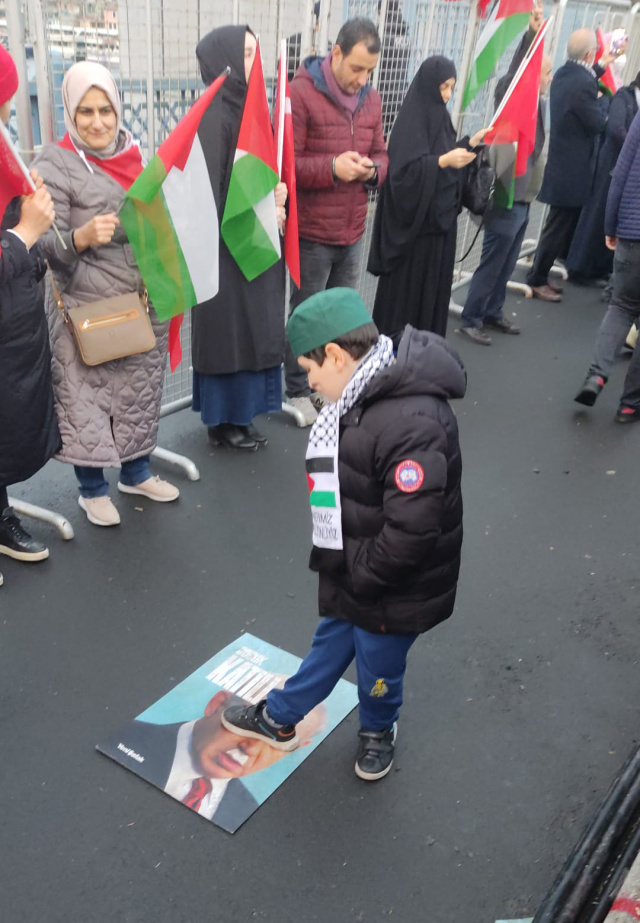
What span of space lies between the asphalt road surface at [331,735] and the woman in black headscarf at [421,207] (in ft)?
3.67

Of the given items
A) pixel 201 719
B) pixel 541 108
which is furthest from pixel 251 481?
pixel 541 108

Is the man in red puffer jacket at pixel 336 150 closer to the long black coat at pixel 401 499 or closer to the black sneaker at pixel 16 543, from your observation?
the black sneaker at pixel 16 543

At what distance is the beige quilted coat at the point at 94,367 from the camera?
3088 millimetres

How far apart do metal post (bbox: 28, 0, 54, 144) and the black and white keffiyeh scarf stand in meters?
2.07

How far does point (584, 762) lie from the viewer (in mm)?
2539

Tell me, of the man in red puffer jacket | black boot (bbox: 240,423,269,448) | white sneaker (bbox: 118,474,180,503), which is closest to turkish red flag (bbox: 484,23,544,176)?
the man in red puffer jacket

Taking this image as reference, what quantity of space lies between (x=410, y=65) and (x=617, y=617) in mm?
3953

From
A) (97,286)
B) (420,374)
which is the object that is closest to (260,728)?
(420,374)

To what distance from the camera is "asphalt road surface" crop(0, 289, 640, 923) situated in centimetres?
211

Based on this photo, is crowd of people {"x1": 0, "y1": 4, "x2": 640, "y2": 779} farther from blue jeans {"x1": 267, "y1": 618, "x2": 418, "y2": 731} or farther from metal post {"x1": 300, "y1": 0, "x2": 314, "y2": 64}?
metal post {"x1": 300, "y1": 0, "x2": 314, "y2": 64}

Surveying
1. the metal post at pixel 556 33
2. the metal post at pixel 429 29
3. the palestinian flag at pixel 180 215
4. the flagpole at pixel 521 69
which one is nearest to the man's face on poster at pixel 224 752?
the palestinian flag at pixel 180 215

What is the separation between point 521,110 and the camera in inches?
196

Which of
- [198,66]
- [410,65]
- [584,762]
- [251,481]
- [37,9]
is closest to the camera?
[584,762]

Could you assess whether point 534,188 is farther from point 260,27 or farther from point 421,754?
point 421,754
